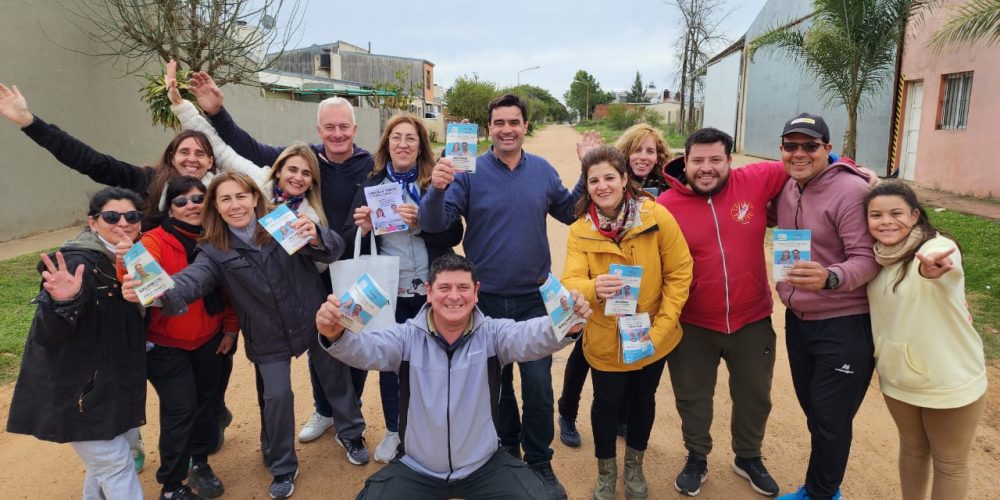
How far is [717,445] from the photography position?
4.24m

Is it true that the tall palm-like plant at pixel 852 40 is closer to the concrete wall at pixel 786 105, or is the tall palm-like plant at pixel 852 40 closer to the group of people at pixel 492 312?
the concrete wall at pixel 786 105

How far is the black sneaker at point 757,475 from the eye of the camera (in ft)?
12.0

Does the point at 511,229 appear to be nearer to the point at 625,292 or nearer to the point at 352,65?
the point at 625,292

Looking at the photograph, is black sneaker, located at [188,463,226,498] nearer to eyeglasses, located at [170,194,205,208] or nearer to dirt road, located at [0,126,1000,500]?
dirt road, located at [0,126,1000,500]

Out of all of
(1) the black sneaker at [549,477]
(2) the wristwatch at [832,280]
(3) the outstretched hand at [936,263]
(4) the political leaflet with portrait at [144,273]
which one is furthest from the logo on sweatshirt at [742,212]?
(4) the political leaflet with portrait at [144,273]

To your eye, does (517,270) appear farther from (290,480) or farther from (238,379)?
(238,379)

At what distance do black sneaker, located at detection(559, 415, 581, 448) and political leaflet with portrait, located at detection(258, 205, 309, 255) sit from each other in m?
2.33

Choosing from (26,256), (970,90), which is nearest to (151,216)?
(26,256)

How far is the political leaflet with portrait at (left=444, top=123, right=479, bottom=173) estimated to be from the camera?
356 cm

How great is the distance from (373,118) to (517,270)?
25658 mm

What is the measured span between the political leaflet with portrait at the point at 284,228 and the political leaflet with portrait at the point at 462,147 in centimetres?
100

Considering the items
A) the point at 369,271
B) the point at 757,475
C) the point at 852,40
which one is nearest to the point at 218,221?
the point at 369,271

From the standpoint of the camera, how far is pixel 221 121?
4.45 metres

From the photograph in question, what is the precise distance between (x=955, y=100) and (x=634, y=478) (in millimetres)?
14162
